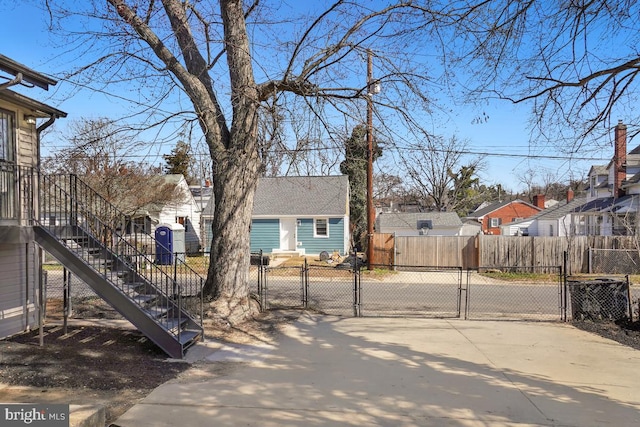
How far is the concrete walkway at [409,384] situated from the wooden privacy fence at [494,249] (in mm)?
12378

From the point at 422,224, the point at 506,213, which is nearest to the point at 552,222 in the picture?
the point at 422,224

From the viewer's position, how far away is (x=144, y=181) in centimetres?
2166

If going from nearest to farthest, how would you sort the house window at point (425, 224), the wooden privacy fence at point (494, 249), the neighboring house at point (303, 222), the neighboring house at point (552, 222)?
1. the wooden privacy fence at point (494, 249)
2. the neighboring house at point (303, 222)
3. the house window at point (425, 224)
4. the neighboring house at point (552, 222)

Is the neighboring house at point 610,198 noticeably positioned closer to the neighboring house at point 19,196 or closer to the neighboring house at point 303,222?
the neighboring house at point 303,222

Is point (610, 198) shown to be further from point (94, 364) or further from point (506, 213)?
point (94, 364)

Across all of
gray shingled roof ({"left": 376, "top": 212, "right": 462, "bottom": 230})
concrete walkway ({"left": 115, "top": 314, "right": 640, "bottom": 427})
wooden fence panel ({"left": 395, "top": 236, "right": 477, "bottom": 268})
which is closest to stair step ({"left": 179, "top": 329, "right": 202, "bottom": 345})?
concrete walkway ({"left": 115, "top": 314, "right": 640, "bottom": 427})

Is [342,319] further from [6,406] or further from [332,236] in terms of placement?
[332,236]

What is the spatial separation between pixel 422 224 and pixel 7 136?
2513 centimetres

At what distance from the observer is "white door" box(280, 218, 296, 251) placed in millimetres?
26312

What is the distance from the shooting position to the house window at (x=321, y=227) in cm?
2596

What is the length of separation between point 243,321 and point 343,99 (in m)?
5.09

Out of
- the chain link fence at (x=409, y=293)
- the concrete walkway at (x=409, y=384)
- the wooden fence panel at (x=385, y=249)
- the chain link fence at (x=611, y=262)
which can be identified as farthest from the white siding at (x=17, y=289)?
the chain link fence at (x=611, y=262)

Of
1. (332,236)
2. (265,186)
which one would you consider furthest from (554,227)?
(265,186)

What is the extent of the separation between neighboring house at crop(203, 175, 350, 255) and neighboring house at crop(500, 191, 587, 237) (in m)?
15.8
